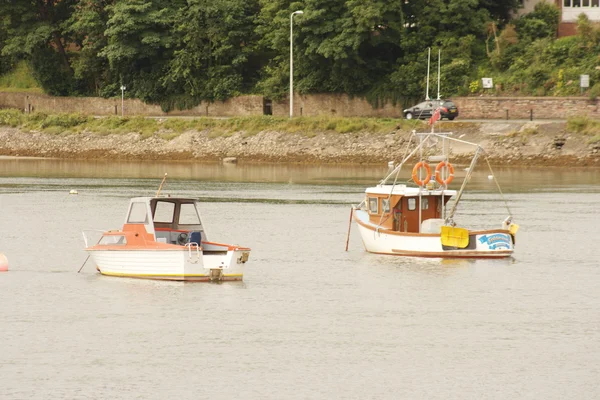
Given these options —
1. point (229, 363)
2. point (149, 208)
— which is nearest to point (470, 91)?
point (149, 208)

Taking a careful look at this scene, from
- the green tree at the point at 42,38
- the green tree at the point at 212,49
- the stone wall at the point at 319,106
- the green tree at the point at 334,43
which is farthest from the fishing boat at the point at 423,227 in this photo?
the green tree at the point at 42,38

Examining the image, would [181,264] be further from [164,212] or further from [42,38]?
[42,38]

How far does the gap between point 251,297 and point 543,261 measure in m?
12.3

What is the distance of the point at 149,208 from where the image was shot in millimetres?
38062

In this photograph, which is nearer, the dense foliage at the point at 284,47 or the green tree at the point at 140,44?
the dense foliage at the point at 284,47

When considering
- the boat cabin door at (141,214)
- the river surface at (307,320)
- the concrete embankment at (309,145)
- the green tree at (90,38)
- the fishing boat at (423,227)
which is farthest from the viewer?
the green tree at (90,38)

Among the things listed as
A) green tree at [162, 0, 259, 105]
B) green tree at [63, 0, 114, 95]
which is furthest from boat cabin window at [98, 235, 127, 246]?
green tree at [63, 0, 114, 95]

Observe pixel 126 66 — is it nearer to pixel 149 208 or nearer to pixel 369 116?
pixel 369 116

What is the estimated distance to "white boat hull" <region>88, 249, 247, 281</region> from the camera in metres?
36.7

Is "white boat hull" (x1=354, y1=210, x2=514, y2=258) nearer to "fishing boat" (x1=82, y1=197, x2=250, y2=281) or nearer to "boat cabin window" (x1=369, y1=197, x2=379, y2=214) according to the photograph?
"boat cabin window" (x1=369, y1=197, x2=379, y2=214)

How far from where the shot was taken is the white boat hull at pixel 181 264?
36.7 m

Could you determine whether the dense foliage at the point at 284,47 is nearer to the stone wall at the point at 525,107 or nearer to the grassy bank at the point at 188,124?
the stone wall at the point at 525,107

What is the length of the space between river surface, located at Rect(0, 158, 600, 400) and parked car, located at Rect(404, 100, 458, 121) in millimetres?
30004

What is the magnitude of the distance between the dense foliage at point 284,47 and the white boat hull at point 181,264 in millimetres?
50881
